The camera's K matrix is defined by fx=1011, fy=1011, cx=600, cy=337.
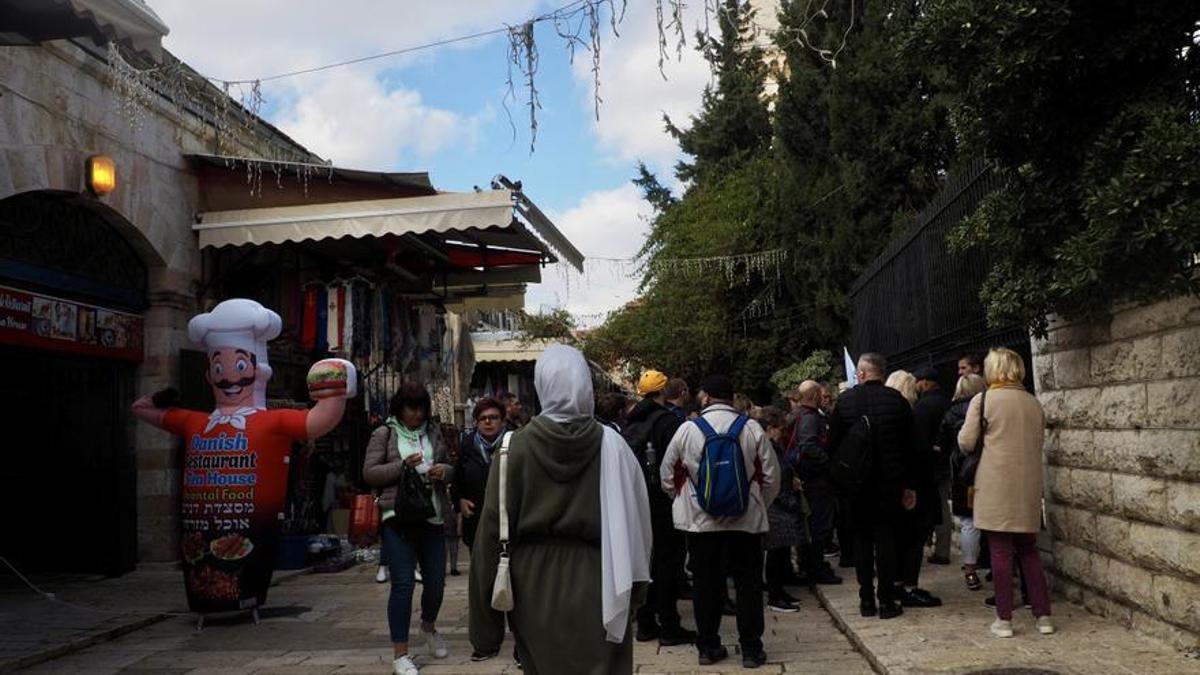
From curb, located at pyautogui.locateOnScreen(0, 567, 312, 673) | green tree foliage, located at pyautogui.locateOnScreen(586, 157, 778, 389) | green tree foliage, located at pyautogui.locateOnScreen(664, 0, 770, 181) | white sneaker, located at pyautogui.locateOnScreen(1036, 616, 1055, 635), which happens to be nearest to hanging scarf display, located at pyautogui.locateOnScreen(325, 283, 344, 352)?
curb, located at pyautogui.locateOnScreen(0, 567, 312, 673)

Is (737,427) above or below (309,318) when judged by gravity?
below

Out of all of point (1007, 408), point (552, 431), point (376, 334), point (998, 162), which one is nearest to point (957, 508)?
→ point (1007, 408)

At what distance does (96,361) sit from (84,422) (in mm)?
720

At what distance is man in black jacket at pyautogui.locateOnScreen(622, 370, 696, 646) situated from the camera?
6750mm

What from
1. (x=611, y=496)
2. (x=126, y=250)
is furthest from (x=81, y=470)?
(x=611, y=496)

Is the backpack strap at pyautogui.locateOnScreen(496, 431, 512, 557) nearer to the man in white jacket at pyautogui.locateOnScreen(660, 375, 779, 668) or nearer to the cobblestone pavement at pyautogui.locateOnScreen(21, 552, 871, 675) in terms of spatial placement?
the man in white jacket at pyautogui.locateOnScreen(660, 375, 779, 668)

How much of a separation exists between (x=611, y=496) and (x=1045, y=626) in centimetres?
369

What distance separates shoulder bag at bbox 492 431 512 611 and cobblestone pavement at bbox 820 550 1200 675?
276 cm

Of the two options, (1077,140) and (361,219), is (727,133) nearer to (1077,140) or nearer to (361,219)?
(361,219)

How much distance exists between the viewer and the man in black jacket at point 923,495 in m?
7.21

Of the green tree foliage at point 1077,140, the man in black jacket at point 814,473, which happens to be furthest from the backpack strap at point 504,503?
the man in black jacket at point 814,473

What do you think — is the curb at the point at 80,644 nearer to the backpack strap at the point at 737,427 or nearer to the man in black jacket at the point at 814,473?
the backpack strap at the point at 737,427

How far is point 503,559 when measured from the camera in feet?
12.1

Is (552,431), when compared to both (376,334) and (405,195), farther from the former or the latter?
(376,334)
